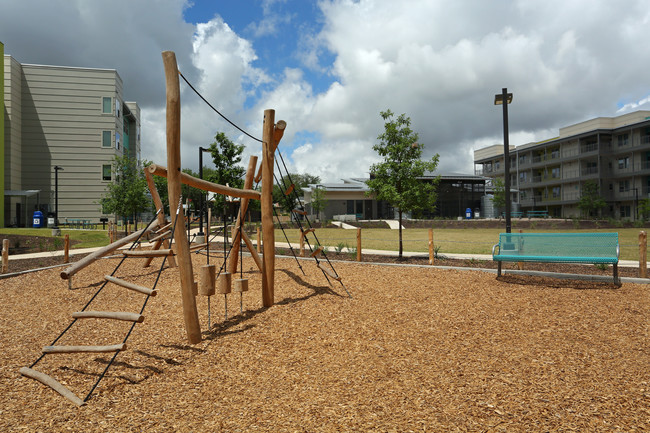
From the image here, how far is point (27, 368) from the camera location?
4.16 metres

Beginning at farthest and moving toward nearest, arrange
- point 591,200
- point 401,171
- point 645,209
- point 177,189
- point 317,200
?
point 591,200 < point 317,200 < point 645,209 < point 401,171 < point 177,189

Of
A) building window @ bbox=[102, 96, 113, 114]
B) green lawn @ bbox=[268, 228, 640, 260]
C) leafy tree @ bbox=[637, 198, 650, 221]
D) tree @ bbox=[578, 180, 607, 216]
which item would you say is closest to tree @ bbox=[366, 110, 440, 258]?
green lawn @ bbox=[268, 228, 640, 260]

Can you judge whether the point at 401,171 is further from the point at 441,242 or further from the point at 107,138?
the point at 107,138

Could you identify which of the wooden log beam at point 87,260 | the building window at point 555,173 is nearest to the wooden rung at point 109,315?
the wooden log beam at point 87,260

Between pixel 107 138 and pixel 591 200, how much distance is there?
53516 mm

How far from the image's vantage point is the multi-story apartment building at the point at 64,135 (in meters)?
38.8

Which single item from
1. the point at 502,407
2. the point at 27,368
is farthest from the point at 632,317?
the point at 27,368

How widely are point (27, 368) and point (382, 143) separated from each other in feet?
39.8

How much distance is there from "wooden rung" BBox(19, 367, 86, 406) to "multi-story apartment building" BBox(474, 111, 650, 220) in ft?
182

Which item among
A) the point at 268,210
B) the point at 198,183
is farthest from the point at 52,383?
the point at 268,210

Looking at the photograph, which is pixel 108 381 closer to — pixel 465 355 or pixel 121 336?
pixel 121 336

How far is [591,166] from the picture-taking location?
5103 centimetres

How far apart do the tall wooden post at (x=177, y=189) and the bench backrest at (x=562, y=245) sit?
274 inches

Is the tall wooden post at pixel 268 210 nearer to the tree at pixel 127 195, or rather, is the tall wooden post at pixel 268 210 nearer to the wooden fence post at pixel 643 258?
the wooden fence post at pixel 643 258
